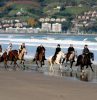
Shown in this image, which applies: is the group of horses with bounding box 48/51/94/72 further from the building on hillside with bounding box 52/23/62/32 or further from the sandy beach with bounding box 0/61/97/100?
the building on hillside with bounding box 52/23/62/32

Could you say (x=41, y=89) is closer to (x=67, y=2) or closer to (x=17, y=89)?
(x=17, y=89)

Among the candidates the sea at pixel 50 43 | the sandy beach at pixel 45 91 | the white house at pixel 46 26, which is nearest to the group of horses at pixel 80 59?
the sandy beach at pixel 45 91

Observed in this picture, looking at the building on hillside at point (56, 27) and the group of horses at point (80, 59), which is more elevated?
the building on hillside at point (56, 27)

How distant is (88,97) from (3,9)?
581ft

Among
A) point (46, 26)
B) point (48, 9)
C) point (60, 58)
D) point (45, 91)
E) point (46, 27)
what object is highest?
point (48, 9)

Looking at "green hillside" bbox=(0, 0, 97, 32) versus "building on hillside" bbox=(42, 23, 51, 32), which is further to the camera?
"green hillside" bbox=(0, 0, 97, 32)

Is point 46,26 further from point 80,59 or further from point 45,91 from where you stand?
point 45,91

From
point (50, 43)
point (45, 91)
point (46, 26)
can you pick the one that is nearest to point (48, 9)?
point (46, 26)

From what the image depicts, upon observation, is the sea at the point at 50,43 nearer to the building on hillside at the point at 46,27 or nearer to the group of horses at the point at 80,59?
the group of horses at the point at 80,59

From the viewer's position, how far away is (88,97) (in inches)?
438

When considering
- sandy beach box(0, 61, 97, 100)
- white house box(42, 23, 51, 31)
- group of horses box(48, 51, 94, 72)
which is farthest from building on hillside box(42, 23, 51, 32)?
sandy beach box(0, 61, 97, 100)

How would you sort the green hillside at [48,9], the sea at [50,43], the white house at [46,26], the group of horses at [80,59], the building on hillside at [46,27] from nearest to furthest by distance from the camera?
the group of horses at [80,59] → the sea at [50,43] → the building on hillside at [46,27] → the white house at [46,26] → the green hillside at [48,9]

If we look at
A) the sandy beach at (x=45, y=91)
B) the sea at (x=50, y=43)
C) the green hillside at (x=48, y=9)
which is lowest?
the sea at (x=50, y=43)

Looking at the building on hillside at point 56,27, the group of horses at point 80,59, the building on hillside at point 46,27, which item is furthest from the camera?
the building on hillside at point 46,27
